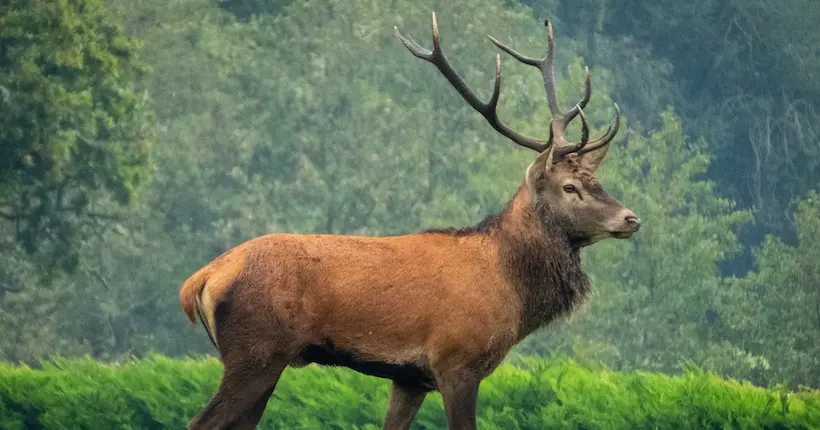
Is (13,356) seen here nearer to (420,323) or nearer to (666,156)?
(666,156)

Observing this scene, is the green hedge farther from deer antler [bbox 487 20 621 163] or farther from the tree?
the tree

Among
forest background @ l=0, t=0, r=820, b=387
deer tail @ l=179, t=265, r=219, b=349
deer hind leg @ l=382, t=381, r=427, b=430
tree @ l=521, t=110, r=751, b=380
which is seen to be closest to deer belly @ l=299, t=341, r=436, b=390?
deer hind leg @ l=382, t=381, r=427, b=430

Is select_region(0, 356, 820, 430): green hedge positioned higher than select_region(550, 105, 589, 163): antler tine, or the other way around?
select_region(550, 105, 589, 163): antler tine

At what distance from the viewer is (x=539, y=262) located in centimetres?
1198

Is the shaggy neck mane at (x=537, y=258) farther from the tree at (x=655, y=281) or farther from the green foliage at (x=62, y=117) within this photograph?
the tree at (x=655, y=281)

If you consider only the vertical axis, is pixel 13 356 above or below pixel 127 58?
below

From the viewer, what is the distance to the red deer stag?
443 inches

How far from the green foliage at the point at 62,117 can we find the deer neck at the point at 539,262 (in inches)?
757

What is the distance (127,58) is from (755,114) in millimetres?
31526

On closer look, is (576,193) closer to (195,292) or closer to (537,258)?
(537,258)

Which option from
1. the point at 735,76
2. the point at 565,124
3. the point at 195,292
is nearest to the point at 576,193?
the point at 565,124

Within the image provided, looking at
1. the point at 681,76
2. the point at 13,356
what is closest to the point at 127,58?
the point at 13,356

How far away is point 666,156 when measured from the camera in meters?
46.8

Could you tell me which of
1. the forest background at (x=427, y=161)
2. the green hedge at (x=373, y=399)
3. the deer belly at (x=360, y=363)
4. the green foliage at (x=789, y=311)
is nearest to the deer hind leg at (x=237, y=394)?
the deer belly at (x=360, y=363)
